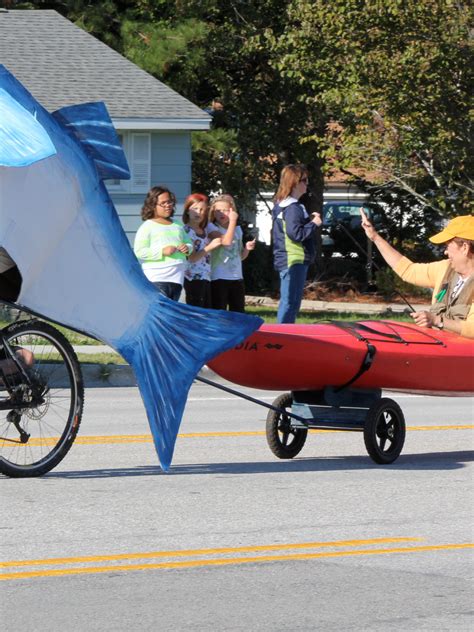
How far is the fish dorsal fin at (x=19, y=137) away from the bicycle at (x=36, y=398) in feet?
3.45

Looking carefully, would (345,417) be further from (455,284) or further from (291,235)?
(291,235)

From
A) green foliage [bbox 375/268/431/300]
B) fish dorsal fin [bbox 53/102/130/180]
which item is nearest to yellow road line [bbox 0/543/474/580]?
fish dorsal fin [bbox 53/102/130/180]

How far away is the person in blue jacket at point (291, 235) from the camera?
1490 centimetres

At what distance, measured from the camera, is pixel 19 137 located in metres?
7.87

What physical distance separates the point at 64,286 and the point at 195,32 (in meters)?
21.1

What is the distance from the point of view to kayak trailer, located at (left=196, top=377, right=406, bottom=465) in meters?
9.53

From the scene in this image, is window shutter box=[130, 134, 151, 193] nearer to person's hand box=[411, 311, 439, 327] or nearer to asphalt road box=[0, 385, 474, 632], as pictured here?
asphalt road box=[0, 385, 474, 632]

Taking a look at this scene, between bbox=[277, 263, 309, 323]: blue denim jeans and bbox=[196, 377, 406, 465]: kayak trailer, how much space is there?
5.86m

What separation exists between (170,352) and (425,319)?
81.4 inches

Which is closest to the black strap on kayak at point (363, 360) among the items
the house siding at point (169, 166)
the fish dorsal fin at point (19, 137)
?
the fish dorsal fin at point (19, 137)

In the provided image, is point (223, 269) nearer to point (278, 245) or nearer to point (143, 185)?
point (278, 245)

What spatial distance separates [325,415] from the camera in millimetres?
9586

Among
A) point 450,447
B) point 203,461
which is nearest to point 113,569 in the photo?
point 203,461

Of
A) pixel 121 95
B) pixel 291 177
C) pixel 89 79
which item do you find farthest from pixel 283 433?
pixel 89 79
